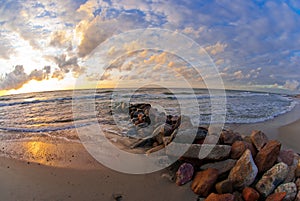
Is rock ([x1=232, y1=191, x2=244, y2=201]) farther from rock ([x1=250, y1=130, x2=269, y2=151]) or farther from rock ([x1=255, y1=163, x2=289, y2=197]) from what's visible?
rock ([x1=250, y1=130, x2=269, y2=151])

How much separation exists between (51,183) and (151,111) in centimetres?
536

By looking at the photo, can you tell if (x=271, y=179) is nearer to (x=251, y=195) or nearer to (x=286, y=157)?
(x=251, y=195)

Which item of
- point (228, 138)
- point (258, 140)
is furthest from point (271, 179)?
point (228, 138)

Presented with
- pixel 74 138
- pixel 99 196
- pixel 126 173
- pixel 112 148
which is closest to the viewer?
pixel 99 196

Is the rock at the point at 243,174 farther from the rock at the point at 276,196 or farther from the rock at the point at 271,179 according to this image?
the rock at the point at 276,196

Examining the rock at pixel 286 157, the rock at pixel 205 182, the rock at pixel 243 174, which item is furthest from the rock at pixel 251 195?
the rock at pixel 286 157

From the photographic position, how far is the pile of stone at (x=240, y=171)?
10.2ft

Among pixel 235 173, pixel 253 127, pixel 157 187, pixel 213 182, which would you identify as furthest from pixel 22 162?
pixel 253 127

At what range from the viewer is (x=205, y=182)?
3.37m

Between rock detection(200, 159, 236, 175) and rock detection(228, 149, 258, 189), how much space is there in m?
0.16

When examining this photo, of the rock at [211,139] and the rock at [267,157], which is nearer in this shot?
the rock at [267,157]

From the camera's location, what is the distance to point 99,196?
333 cm

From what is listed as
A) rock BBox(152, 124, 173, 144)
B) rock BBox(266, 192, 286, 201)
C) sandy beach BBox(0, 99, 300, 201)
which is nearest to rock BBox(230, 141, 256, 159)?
rock BBox(266, 192, 286, 201)

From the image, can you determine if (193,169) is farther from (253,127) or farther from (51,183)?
(253,127)
